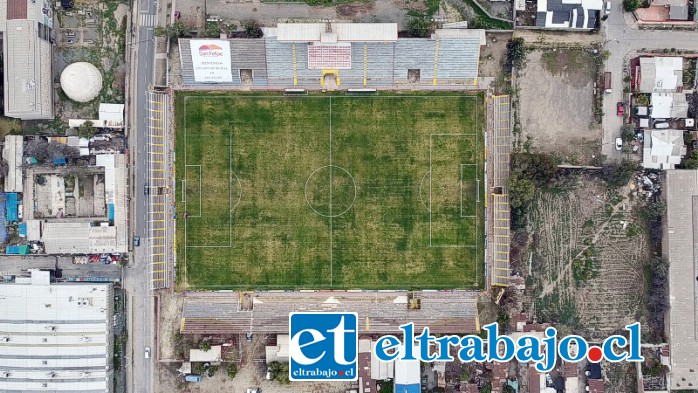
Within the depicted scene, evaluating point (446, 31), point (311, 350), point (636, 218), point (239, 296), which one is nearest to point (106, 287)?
point (239, 296)

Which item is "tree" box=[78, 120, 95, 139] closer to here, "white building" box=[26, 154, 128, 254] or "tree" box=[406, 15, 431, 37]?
"white building" box=[26, 154, 128, 254]

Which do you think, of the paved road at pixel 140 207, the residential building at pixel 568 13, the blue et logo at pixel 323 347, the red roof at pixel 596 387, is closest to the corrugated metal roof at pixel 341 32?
the paved road at pixel 140 207

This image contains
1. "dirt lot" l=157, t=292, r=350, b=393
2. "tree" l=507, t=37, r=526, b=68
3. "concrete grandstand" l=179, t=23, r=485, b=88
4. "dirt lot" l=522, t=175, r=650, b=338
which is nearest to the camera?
"concrete grandstand" l=179, t=23, r=485, b=88

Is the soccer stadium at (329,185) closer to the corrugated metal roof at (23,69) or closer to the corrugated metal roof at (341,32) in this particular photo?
the corrugated metal roof at (341,32)

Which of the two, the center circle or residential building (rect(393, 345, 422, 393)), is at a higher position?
the center circle

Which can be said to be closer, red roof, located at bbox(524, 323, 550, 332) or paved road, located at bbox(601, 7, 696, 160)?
red roof, located at bbox(524, 323, 550, 332)

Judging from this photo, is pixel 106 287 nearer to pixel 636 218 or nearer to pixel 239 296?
pixel 239 296

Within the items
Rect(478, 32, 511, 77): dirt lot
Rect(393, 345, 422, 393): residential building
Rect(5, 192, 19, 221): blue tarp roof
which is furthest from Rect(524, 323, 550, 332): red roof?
Rect(5, 192, 19, 221): blue tarp roof

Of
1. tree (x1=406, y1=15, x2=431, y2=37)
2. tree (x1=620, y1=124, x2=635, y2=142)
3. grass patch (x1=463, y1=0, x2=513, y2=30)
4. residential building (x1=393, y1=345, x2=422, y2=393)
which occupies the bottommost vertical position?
residential building (x1=393, y1=345, x2=422, y2=393)
